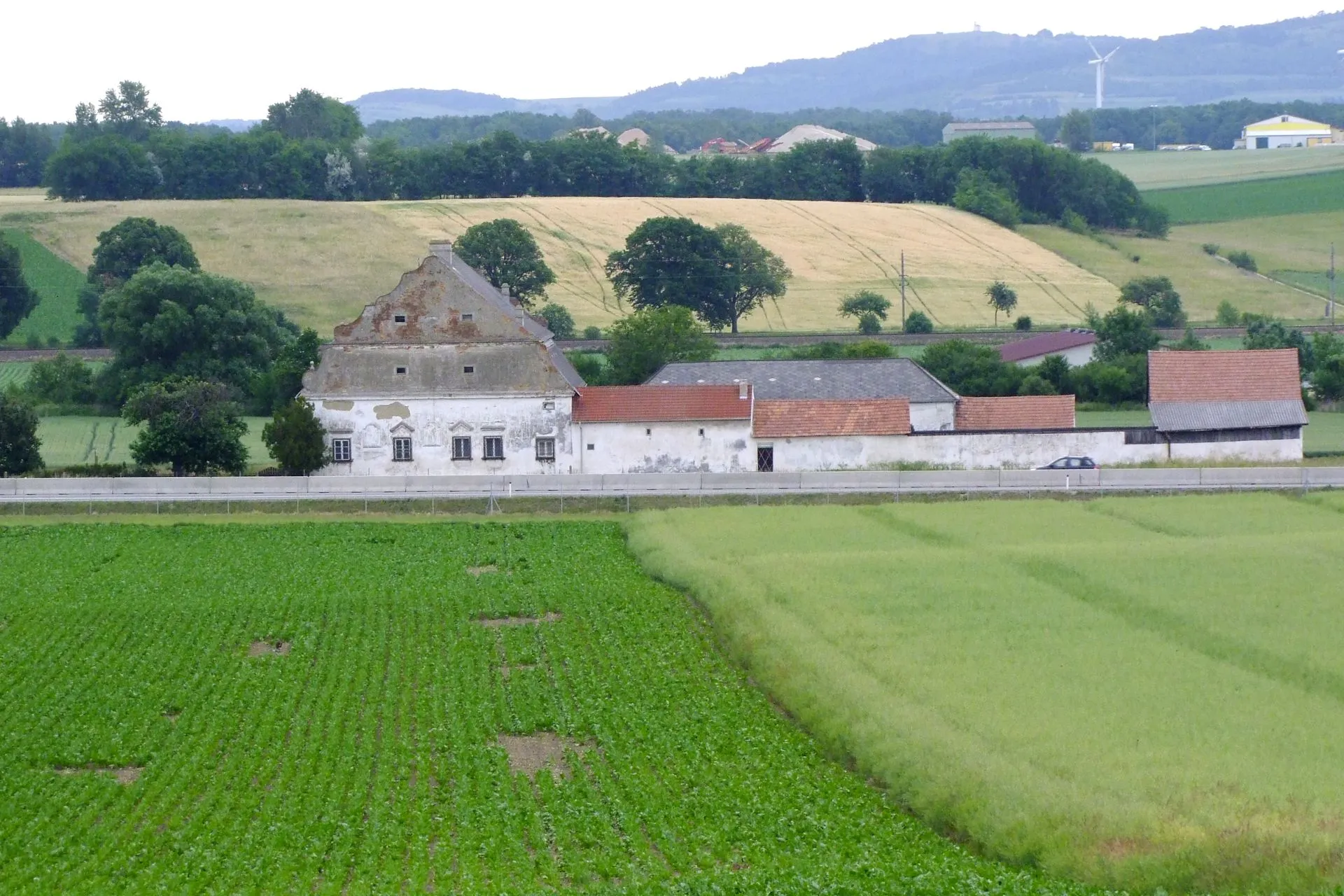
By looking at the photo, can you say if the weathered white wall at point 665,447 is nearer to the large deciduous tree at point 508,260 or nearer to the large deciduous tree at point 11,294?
the large deciduous tree at point 508,260

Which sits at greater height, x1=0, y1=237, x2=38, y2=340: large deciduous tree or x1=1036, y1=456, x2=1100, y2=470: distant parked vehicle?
x1=0, y1=237, x2=38, y2=340: large deciduous tree

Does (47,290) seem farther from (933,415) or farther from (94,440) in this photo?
(933,415)

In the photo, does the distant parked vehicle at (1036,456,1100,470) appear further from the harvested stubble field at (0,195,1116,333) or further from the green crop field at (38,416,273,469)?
the harvested stubble field at (0,195,1116,333)

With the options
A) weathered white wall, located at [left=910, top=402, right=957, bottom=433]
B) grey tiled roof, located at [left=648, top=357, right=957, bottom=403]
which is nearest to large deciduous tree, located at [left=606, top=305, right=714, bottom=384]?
grey tiled roof, located at [left=648, top=357, right=957, bottom=403]

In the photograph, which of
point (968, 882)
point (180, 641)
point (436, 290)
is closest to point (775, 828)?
point (968, 882)

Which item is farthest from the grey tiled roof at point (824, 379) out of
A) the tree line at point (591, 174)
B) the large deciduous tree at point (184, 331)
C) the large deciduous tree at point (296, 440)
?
the tree line at point (591, 174)
